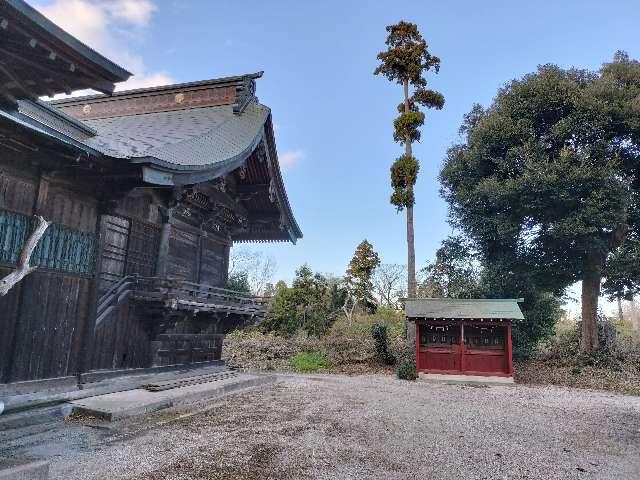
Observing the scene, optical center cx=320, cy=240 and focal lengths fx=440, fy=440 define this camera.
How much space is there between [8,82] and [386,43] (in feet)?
74.5

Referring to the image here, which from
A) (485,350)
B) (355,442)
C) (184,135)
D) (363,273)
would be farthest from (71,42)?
(363,273)

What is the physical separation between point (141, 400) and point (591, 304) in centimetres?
2120

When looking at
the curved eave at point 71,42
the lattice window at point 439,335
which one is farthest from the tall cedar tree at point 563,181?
the curved eave at point 71,42

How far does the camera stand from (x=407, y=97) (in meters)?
23.5

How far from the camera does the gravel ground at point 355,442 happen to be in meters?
5.66

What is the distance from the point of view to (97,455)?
5801 mm

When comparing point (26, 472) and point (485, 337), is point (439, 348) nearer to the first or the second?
point (485, 337)

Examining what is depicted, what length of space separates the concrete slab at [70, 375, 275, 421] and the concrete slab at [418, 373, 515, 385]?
32.2 ft

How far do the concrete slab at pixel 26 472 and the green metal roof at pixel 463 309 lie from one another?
16683 mm

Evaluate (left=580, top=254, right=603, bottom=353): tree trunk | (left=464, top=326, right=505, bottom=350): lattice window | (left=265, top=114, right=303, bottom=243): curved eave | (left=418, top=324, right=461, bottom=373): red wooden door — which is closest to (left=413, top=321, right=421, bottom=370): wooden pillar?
(left=418, top=324, right=461, bottom=373): red wooden door

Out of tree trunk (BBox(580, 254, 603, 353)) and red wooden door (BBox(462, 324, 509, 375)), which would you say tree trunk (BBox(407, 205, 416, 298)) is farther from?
tree trunk (BBox(580, 254, 603, 353))

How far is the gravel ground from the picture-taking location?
5664 mm

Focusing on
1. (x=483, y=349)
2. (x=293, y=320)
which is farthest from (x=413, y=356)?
(x=293, y=320)

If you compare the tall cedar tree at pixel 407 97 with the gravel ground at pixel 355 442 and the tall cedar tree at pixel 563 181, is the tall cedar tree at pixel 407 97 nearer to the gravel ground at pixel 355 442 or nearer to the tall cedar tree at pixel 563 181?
the tall cedar tree at pixel 563 181
